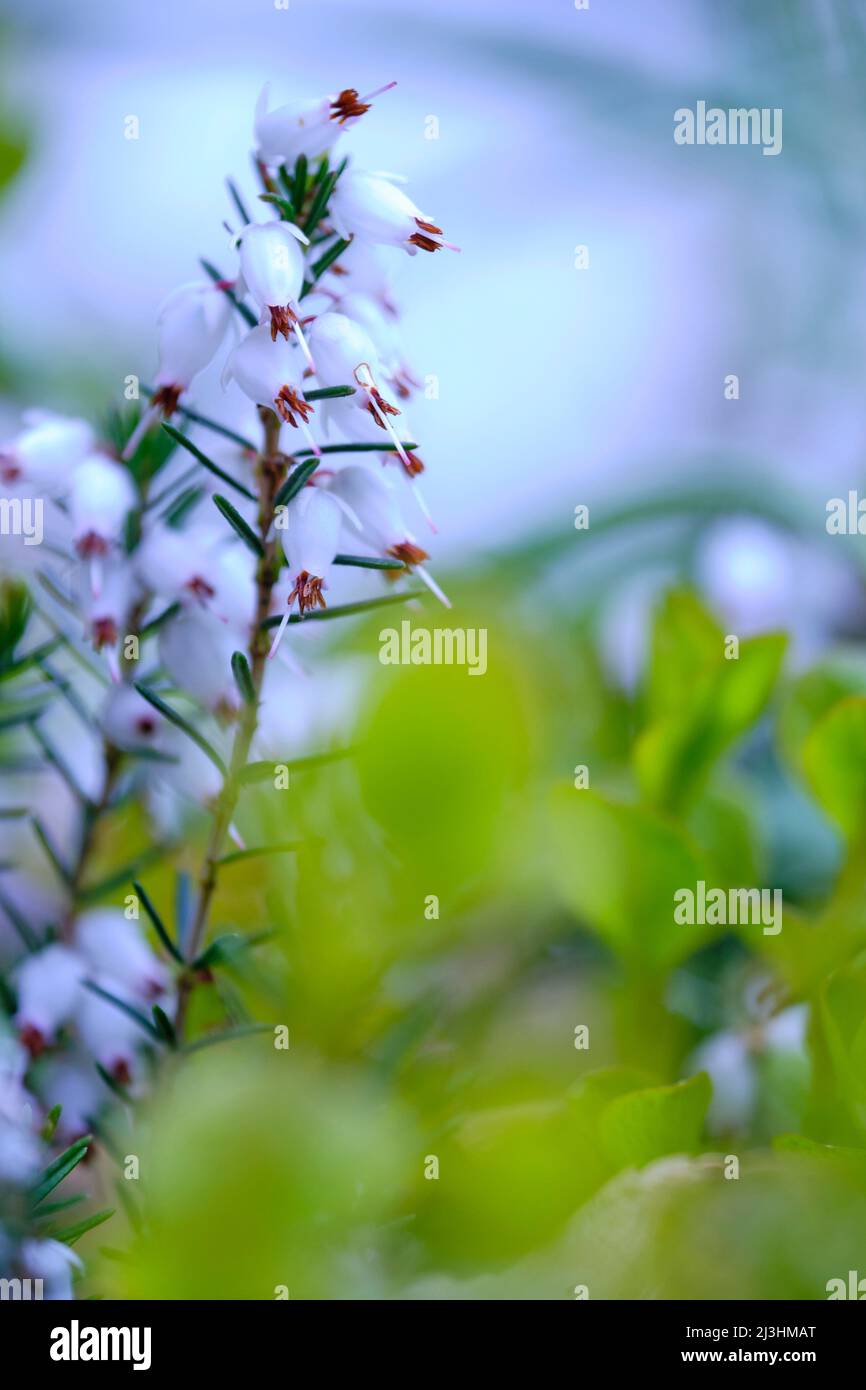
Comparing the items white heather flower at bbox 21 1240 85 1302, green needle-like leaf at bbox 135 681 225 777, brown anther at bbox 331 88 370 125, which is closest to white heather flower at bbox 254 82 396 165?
brown anther at bbox 331 88 370 125

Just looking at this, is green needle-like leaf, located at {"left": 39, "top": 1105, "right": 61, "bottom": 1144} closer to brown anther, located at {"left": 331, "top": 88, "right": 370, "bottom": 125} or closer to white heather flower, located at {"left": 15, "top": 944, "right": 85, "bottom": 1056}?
white heather flower, located at {"left": 15, "top": 944, "right": 85, "bottom": 1056}

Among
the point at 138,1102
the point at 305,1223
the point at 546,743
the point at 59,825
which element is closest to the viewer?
the point at 305,1223

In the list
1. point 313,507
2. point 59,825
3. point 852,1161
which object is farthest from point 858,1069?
point 59,825

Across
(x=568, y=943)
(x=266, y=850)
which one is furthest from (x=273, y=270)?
(x=568, y=943)

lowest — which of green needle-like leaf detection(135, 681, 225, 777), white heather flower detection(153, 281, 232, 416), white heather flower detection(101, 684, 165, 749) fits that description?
green needle-like leaf detection(135, 681, 225, 777)

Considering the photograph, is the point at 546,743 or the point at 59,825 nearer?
the point at 546,743

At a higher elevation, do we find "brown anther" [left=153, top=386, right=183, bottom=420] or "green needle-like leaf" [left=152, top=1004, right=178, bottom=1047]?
"brown anther" [left=153, top=386, right=183, bottom=420]

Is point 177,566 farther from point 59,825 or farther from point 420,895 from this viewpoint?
point 59,825

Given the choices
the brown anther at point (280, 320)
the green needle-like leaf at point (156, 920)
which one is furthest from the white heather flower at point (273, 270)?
the green needle-like leaf at point (156, 920)
